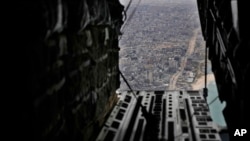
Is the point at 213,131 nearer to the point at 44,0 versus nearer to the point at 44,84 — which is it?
the point at 44,84

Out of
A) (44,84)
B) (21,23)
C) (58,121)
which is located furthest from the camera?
(58,121)

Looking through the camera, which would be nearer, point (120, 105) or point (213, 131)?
point (213, 131)

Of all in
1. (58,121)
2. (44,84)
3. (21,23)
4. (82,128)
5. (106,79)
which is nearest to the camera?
(21,23)

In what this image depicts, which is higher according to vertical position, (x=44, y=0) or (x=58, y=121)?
(x=44, y=0)

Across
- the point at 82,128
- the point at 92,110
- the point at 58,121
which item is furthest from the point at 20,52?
the point at 92,110

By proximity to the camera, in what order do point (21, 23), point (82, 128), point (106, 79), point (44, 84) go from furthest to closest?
1. point (106, 79)
2. point (82, 128)
3. point (44, 84)
4. point (21, 23)

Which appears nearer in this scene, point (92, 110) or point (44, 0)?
point (44, 0)

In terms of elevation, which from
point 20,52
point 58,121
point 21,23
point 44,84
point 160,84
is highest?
point 21,23

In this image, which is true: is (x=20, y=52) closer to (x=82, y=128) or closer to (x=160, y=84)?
(x=82, y=128)

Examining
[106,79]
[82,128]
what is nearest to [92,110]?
[82,128]
